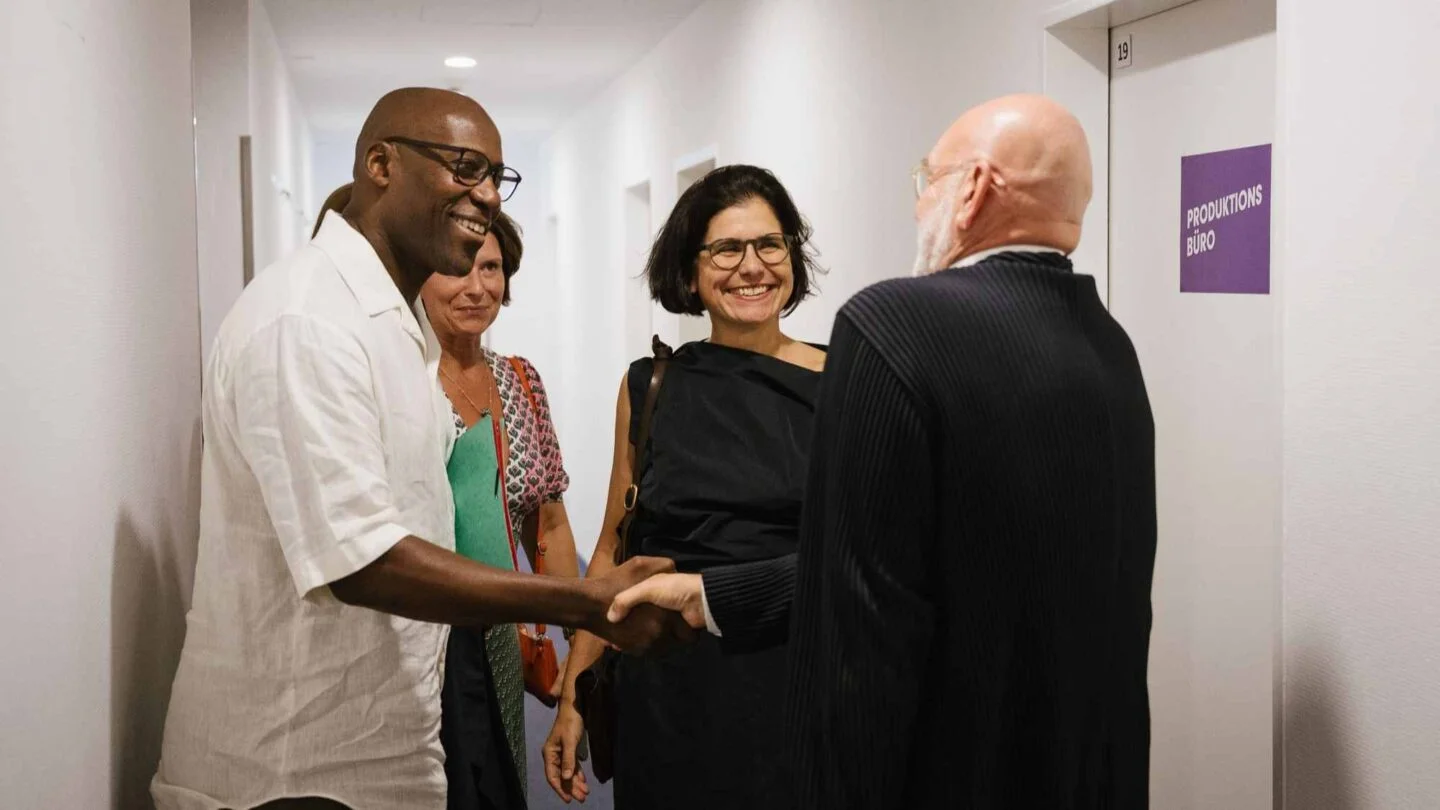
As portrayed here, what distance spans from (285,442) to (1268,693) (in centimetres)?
177

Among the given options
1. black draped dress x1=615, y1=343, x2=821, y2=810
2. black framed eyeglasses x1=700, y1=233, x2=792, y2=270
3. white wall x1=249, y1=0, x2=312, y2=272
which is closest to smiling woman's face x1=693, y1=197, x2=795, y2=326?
black framed eyeglasses x1=700, y1=233, x2=792, y2=270

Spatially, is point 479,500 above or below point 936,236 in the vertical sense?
below

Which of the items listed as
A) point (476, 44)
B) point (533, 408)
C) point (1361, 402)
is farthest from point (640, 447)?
point (476, 44)

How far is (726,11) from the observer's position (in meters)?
5.05

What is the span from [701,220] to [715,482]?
547mm

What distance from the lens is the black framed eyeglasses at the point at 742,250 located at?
2314 mm

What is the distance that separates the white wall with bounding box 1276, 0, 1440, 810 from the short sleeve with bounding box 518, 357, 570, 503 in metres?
1.49

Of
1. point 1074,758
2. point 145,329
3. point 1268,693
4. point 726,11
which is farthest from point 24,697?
point 726,11

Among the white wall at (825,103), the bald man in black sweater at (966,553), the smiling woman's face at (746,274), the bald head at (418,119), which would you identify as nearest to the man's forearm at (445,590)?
the bald man in black sweater at (966,553)

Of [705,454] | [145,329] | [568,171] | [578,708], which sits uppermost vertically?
[568,171]

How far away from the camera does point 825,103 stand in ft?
13.1

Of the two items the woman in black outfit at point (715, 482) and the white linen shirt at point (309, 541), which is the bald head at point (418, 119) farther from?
the woman in black outfit at point (715, 482)

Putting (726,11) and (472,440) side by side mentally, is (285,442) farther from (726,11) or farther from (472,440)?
(726,11)

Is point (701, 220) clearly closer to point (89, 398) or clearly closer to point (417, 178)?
point (417, 178)
